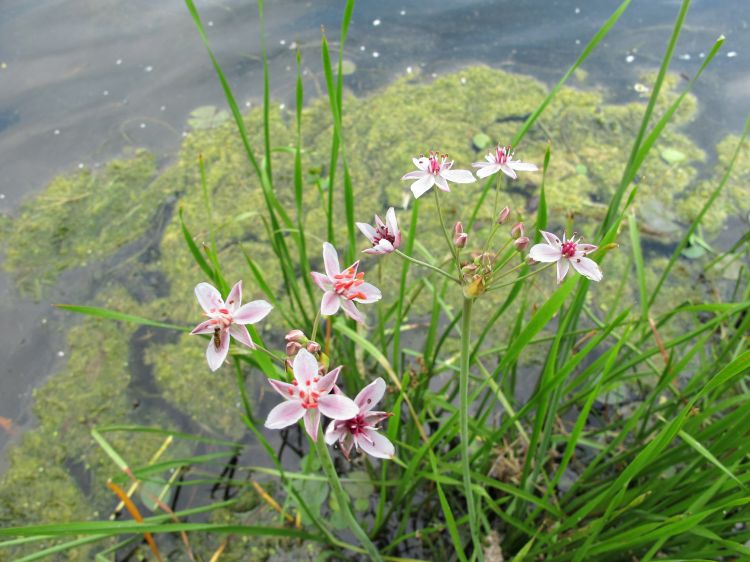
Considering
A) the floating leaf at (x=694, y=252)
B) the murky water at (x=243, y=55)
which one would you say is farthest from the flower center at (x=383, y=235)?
the murky water at (x=243, y=55)

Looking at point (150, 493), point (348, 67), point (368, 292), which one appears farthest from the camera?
point (348, 67)

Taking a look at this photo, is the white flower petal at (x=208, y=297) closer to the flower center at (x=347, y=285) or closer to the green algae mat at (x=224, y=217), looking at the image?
the flower center at (x=347, y=285)

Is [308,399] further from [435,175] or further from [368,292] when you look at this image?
[435,175]

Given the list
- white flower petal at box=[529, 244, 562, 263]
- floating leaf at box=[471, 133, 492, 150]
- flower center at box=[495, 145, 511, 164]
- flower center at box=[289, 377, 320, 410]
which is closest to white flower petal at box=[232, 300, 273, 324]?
flower center at box=[289, 377, 320, 410]

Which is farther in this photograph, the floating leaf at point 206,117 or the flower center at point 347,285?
the floating leaf at point 206,117

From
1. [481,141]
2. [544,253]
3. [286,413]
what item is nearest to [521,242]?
[544,253]
